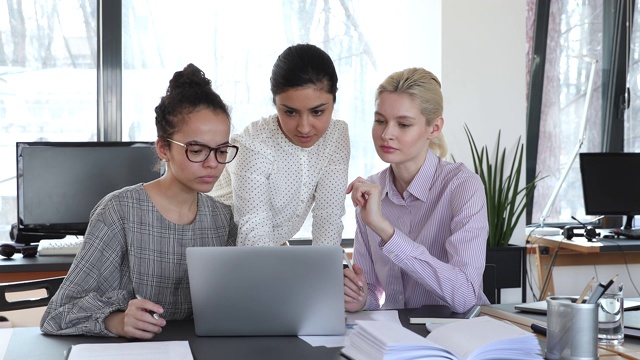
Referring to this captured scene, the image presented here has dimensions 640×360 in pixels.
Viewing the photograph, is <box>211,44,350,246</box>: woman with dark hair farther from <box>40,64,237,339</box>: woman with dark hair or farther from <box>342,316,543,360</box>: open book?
<box>342,316,543,360</box>: open book

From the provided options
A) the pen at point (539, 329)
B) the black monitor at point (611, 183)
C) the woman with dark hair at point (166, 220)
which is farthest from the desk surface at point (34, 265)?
the black monitor at point (611, 183)

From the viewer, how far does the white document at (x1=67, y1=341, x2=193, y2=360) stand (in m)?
1.53

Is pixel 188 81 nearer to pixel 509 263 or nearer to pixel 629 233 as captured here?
pixel 509 263

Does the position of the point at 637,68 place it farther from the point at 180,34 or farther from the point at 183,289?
the point at 183,289

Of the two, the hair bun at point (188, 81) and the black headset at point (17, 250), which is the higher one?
the hair bun at point (188, 81)

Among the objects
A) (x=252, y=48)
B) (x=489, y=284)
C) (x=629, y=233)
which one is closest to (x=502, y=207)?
(x=629, y=233)

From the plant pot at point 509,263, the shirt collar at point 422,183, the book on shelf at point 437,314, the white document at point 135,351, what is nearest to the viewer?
the white document at point 135,351

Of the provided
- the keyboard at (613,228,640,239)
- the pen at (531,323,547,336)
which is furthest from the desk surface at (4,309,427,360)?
the keyboard at (613,228,640,239)

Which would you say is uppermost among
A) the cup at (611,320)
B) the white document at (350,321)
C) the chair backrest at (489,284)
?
the cup at (611,320)

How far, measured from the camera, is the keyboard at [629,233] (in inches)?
173

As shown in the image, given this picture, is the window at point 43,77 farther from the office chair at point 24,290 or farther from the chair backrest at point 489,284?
the chair backrest at point 489,284

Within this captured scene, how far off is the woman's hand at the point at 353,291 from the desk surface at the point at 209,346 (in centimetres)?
25

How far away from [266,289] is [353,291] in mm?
390

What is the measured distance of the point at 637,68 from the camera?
4.96 metres
